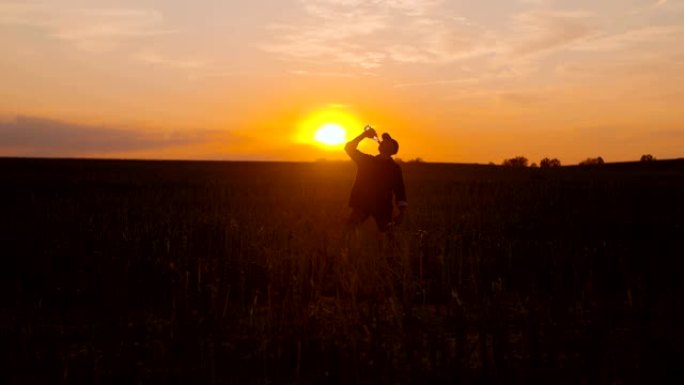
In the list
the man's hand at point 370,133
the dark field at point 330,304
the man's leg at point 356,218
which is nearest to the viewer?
the dark field at point 330,304

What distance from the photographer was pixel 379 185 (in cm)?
1147

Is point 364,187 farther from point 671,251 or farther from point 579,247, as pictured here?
point 671,251

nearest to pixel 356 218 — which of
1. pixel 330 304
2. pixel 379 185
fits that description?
pixel 379 185

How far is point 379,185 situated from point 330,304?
345 cm

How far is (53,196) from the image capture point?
24.8 metres

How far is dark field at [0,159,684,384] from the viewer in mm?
5926

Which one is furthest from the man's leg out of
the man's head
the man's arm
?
the man's head

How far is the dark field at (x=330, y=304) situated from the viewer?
5.93 metres

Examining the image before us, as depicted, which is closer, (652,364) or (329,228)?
(652,364)

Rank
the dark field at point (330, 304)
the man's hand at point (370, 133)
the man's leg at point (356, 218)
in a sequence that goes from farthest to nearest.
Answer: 1. the man's leg at point (356, 218)
2. the man's hand at point (370, 133)
3. the dark field at point (330, 304)

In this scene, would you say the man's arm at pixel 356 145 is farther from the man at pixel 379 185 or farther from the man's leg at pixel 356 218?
the man's leg at pixel 356 218

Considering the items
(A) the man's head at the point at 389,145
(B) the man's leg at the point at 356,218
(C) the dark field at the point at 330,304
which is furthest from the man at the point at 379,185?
(C) the dark field at the point at 330,304

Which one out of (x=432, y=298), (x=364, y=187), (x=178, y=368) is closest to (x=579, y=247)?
(x=364, y=187)

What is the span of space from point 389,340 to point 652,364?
214 centimetres
